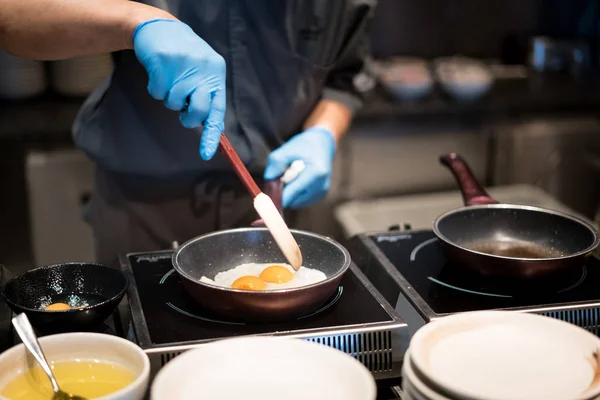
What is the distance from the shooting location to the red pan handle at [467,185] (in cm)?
164

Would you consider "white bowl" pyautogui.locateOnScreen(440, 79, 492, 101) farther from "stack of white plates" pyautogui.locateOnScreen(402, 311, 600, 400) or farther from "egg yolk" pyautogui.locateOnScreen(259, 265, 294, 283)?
"stack of white plates" pyautogui.locateOnScreen(402, 311, 600, 400)

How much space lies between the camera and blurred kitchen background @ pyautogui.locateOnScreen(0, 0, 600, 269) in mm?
2834

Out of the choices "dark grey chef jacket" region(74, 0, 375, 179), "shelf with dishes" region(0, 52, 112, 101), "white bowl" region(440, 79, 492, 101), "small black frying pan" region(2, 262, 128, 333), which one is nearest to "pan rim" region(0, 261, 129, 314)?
"small black frying pan" region(2, 262, 128, 333)

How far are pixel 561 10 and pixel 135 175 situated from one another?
2.62 meters

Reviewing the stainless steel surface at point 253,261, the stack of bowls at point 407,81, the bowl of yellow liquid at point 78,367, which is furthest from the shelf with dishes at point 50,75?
the bowl of yellow liquid at point 78,367

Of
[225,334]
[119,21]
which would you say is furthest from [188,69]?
[225,334]

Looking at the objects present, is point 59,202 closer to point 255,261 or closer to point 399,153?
point 399,153

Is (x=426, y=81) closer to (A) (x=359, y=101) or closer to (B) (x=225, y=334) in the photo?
(A) (x=359, y=101)

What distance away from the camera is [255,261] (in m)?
1.49

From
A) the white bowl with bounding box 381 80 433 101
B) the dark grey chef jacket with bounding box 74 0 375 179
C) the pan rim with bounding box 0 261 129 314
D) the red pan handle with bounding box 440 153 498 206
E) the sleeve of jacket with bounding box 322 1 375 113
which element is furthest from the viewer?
the white bowl with bounding box 381 80 433 101

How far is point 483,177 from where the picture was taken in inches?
130

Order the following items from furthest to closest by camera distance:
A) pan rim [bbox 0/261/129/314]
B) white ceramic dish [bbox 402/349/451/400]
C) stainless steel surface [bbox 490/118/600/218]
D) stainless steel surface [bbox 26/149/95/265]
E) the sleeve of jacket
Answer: stainless steel surface [bbox 490/118/600/218] → stainless steel surface [bbox 26/149/95/265] → the sleeve of jacket → pan rim [bbox 0/261/129/314] → white ceramic dish [bbox 402/349/451/400]

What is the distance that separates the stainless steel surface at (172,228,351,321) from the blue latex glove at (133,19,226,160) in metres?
0.19

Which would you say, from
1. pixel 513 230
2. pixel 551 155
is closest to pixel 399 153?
pixel 551 155
